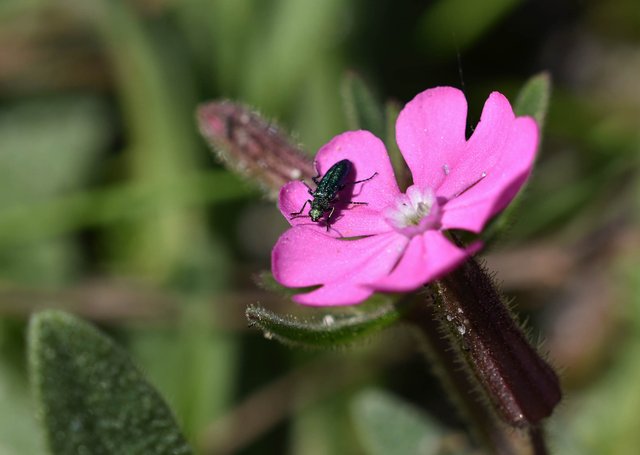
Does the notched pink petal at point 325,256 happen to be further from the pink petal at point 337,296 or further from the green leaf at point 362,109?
the green leaf at point 362,109

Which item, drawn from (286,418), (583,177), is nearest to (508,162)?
(286,418)

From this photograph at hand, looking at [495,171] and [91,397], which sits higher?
[495,171]

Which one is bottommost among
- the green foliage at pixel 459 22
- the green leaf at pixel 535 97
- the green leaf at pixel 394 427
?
the green leaf at pixel 394 427

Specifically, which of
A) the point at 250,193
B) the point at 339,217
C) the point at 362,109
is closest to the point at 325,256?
the point at 339,217

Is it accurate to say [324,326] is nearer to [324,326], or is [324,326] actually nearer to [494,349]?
[324,326]

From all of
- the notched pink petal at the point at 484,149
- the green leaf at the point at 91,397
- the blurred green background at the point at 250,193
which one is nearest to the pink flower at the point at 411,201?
the notched pink petal at the point at 484,149

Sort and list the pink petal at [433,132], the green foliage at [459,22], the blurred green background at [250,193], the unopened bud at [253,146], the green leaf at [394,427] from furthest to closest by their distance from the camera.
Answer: the green foliage at [459,22] → the blurred green background at [250,193] → the green leaf at [394,427] → the unopened bud at [253,146] → the pink petal at [433,132]

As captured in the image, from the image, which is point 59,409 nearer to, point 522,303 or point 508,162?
point 508,162
